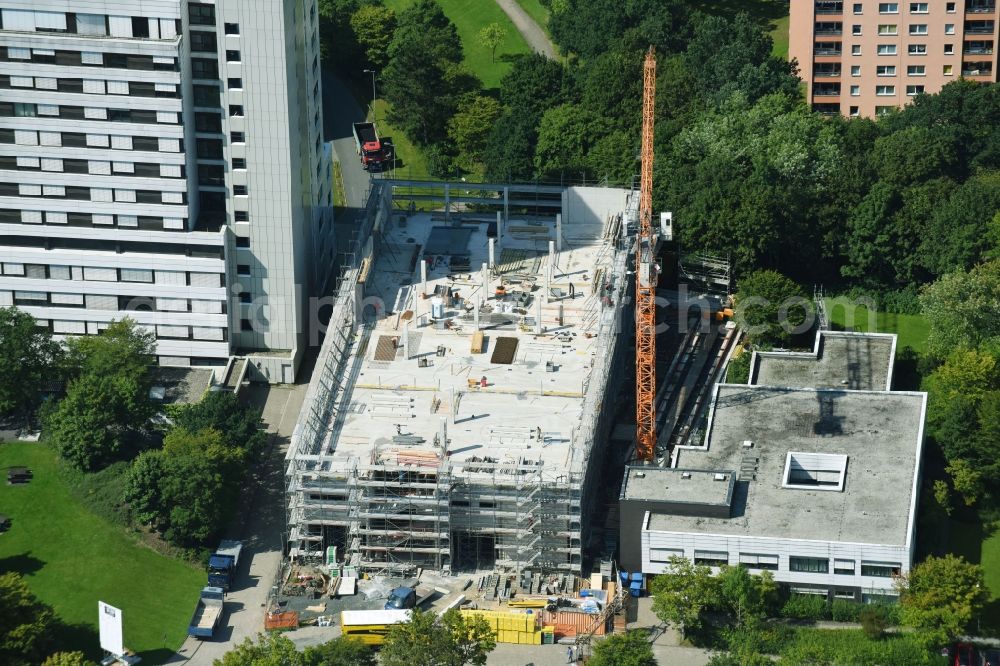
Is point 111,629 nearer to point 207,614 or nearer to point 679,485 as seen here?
point 207,614

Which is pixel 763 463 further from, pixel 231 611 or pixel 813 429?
pixel 231 611

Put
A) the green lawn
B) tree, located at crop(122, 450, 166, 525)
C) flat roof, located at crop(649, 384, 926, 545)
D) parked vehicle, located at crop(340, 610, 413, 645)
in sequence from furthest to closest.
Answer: tree, located at crop(122, 450, 166, 525) < flat roof, located at crop(649, 384, 926, 545) < the green lawn < parked vehicle, located at crop(340, 610, 413, 645)

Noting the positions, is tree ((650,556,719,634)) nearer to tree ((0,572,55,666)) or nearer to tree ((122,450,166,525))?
tree ((122,450,166,525))

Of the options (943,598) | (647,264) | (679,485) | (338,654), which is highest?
(647,264)

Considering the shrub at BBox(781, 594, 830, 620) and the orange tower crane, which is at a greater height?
the orange tower crane

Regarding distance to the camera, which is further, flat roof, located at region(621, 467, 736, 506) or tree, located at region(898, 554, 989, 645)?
flat roof, located at region(621, 467, 736, 506)

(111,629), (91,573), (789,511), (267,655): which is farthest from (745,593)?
(91,573)

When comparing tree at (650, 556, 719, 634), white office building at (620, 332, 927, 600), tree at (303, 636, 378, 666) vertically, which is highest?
white office building at (620, 332, 927, 600)

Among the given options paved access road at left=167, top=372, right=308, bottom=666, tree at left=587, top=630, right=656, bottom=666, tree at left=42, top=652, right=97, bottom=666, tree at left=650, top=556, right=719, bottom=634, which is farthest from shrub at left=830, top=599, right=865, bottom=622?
tree at left=42, top=652, right=97, bottom=666
